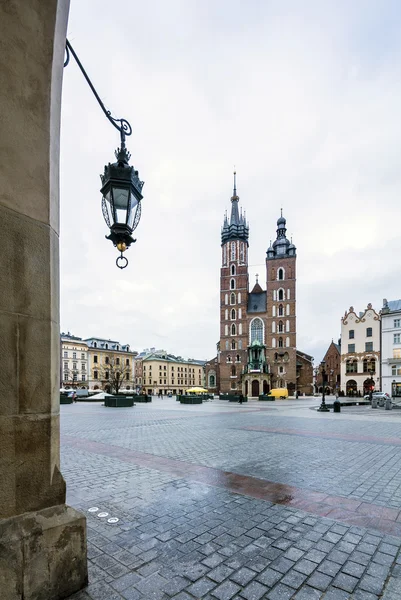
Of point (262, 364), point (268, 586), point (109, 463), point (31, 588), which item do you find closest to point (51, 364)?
point (31, 588)

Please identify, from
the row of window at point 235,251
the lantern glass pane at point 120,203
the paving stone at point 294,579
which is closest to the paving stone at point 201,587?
the paving stone at point 294,579

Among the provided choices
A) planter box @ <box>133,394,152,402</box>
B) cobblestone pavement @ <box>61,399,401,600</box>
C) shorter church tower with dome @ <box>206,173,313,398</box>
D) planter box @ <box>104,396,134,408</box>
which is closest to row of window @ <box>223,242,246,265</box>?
shorter church tower with dome @ <box>206,173,313,398</box>

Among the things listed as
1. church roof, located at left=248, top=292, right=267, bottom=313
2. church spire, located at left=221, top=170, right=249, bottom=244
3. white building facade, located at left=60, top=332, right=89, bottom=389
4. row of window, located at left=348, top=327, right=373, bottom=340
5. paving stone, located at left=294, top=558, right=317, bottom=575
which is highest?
church spire, located at left=221, top=170, right=249, bottom=244

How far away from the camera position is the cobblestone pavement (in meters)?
2.93

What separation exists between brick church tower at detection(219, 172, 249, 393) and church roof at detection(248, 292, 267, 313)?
79.0 inches

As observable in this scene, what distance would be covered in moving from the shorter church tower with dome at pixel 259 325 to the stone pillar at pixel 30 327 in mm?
60203

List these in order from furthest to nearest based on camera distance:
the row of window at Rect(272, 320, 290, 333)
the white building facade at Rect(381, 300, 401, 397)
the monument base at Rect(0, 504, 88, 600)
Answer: the row of window at Rect(272, 320, 290, 333) → the white building facade at Rect(381, 300, 401, 397) → the monument base at Rect(0, 504, 88, 600)

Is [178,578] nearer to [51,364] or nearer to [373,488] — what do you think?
[51,364]

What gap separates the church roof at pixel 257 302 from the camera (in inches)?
2687

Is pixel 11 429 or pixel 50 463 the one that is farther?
pixel 50 463

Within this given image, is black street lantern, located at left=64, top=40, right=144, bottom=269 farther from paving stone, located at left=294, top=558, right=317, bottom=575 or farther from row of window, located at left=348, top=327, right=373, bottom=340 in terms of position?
row of window, located at left=348, top=327, right=373, bottom=340

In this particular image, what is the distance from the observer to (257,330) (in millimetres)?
66500

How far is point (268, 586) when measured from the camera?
2.88 m

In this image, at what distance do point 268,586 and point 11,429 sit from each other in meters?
2.65
